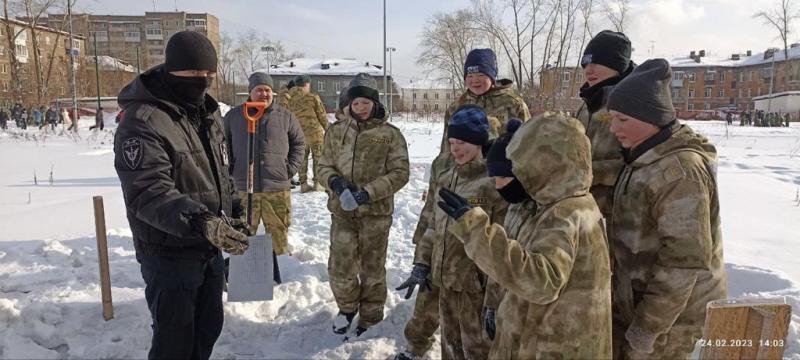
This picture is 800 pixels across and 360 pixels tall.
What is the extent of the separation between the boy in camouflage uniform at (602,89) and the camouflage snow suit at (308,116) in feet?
21.2

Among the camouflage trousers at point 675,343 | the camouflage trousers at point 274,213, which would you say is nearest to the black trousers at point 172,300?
the camouflage trousers at point 675,343

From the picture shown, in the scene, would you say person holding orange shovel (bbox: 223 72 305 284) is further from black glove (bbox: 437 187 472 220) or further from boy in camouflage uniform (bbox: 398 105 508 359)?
black glove (bbox: 437 187 472 220)

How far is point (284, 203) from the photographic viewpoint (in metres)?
4.76

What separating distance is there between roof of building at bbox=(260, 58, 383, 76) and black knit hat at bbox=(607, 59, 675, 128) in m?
63.1

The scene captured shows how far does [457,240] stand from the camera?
2.69 metres

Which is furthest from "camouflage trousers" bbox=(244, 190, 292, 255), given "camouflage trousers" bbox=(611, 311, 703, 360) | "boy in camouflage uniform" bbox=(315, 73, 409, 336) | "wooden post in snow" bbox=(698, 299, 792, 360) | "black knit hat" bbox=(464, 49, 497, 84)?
"wooden post in snow" bbox=(698, 299, 792, 360)

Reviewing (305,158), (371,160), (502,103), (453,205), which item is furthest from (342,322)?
(305,158)

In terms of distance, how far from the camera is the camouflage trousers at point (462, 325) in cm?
264

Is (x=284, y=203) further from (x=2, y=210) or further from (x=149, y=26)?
(x=149, y=26)

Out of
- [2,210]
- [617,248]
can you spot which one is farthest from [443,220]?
[2,210]

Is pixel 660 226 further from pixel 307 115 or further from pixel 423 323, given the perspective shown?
pixel 307 115

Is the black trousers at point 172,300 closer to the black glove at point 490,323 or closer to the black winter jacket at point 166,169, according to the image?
the black winter jacket at point 166,169

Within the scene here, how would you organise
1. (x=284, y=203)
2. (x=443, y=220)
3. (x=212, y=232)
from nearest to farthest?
(x=212, y=232), (x=443, y=220), (x=284, y=203)

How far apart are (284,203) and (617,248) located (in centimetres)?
331
